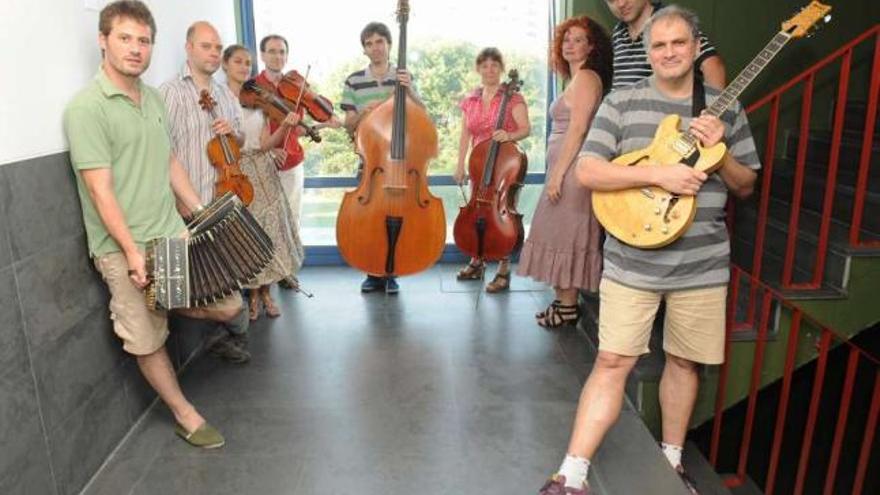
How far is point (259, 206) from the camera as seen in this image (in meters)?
3.34

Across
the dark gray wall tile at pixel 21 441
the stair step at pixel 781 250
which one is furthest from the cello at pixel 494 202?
the dark gray wall tile at pixel 21 441

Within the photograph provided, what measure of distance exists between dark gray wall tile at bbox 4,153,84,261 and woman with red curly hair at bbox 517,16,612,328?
193 centimetres

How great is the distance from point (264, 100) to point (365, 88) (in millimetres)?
704

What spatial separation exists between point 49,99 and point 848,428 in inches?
157

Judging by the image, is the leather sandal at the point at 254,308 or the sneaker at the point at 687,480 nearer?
the sneaker at the point at 687,480

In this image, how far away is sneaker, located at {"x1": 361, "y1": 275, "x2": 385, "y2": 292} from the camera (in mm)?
4109

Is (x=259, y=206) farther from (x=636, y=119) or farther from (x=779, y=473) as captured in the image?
(x=779, y=473)

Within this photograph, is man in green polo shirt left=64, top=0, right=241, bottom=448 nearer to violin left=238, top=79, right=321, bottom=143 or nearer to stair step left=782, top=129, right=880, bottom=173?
violin left=238, top=79, right=321, bottom=143

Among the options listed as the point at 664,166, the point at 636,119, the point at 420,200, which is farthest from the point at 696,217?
the point at 420,200

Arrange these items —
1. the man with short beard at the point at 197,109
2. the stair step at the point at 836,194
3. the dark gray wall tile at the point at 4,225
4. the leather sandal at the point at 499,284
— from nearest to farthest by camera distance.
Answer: the dark gray wall tile at the point at 4,225, the man with short beard at the point at 197,109, the stair step at the point at 836,194, the leather sandal at the point at 499,284

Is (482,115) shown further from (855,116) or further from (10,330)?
(10,330)

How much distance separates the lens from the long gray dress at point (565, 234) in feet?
10.1

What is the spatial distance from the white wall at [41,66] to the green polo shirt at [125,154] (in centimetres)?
7

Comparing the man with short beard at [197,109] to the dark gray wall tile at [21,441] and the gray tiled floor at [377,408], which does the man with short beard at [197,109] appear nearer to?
the gray tiled floor at [377,408]
